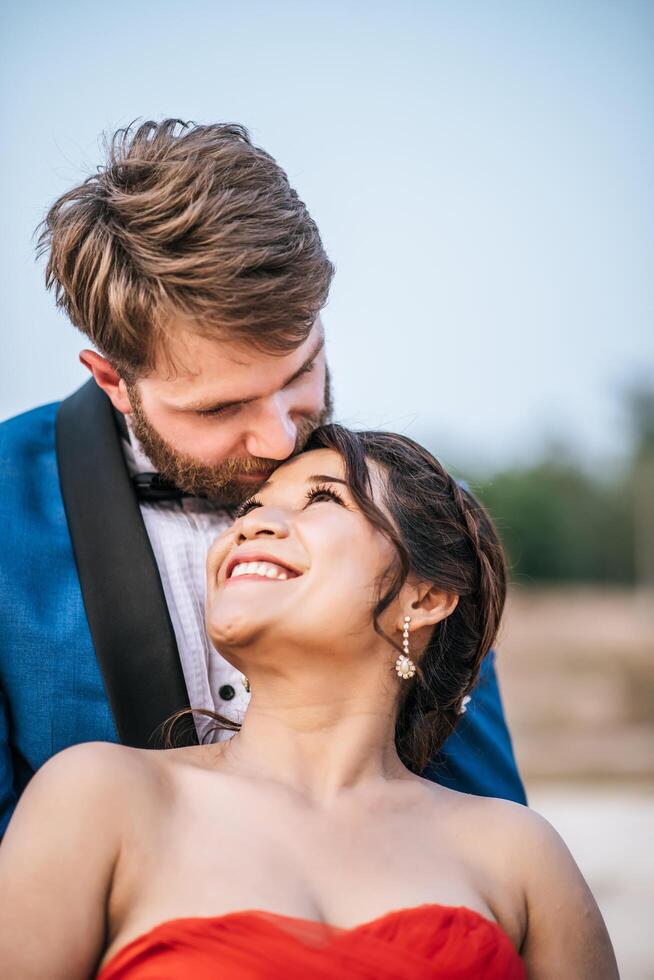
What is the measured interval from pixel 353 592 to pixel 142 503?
1107 mm

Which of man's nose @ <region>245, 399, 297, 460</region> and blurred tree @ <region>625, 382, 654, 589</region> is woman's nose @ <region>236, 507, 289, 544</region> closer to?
man's nose @ <region>245, 399, 297, 460</region>

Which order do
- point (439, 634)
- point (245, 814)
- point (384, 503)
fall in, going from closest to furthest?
point (245, 814)
point (384, 503)
point (439, 634)

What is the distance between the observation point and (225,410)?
10.7 ft

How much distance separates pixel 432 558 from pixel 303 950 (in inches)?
43.7

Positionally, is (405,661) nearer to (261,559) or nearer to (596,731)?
(261,559)

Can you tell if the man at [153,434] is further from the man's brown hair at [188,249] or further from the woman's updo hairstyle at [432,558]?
the woman's updo hairstyle at [432,558]

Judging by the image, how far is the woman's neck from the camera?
8.89 ft

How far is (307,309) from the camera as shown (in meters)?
3.22

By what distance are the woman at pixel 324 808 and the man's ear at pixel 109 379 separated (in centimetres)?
68

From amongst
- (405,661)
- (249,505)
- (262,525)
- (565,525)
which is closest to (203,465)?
(249,505)

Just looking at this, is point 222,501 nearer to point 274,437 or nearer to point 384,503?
point 274,437

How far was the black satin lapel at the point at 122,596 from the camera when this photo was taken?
10.0 feet

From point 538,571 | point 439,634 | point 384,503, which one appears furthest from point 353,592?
point 538,571

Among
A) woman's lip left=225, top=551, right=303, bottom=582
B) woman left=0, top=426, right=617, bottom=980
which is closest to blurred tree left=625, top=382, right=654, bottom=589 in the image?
woman left=0, top=426, right=617, bottom=980
